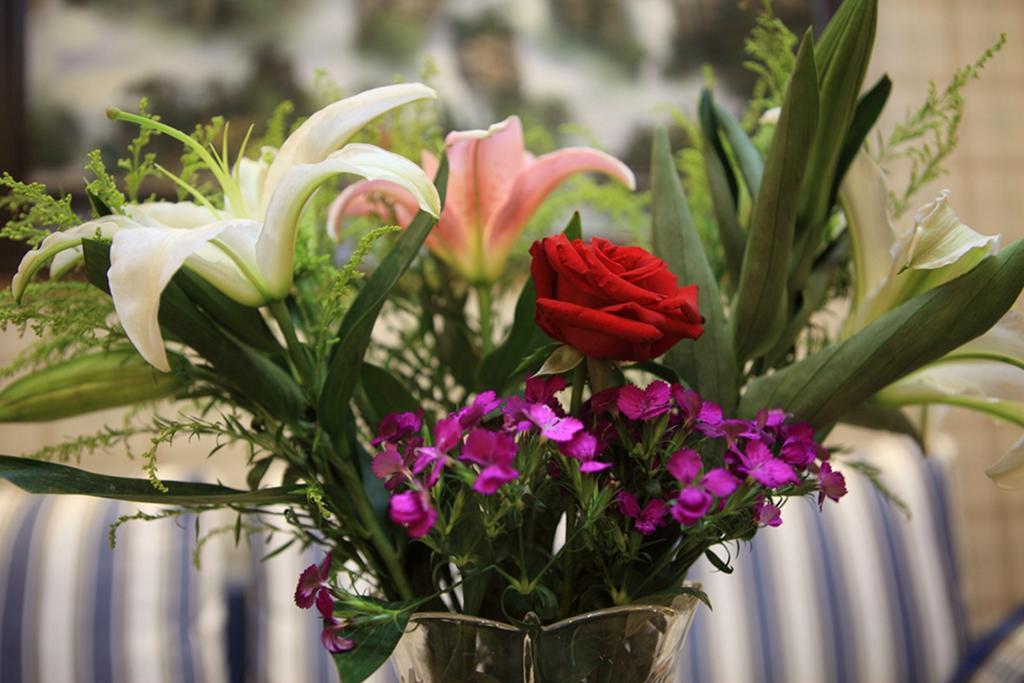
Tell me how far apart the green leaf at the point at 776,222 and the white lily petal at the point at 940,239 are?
6 cm

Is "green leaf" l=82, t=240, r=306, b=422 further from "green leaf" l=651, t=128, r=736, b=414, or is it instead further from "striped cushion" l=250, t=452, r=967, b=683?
"striped cushion" l=250, t=452, r=967, b=683

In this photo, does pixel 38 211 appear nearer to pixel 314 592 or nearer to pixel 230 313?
pixel 230 313

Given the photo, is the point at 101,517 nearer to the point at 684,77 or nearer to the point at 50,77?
the point at 50,77

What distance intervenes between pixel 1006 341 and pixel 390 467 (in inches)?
12.0

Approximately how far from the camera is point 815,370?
0.49 m

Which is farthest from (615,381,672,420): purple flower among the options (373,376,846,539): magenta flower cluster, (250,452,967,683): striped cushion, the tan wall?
the tan wall

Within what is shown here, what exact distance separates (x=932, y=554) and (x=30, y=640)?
52.0 inches

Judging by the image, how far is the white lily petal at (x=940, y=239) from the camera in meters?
0.45

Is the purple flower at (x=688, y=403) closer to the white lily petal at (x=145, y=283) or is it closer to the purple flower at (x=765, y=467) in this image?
the purple flower at (x=765, y=467)

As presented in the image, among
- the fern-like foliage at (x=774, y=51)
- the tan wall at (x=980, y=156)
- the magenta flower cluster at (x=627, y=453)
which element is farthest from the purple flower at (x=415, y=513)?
the tan wall at (x=980, y=156)

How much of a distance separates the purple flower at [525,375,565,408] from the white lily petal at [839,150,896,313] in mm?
186

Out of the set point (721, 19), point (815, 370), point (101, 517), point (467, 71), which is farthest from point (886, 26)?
point (815, 370)

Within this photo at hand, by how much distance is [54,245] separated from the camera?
0.43m

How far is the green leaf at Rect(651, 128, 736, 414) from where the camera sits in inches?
20.3
